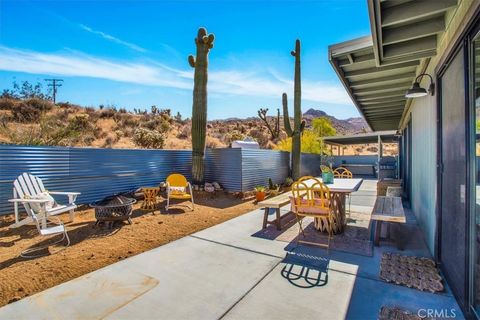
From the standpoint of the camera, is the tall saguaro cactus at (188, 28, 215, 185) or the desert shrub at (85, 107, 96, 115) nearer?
the tall saguaro cactus at (188, 28, 215, 185)

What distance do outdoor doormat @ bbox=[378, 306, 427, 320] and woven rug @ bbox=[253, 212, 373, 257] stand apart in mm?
1255

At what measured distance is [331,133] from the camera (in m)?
25.8

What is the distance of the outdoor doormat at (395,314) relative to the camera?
6.67ft

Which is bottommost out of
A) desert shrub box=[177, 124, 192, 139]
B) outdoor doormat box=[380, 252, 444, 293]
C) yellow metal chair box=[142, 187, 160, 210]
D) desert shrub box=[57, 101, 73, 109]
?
outdoor doormat box=[380, 252, 444, 293]

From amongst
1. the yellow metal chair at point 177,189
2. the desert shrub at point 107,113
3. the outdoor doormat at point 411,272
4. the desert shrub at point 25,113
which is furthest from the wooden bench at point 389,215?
the desert shrub at point 107,113

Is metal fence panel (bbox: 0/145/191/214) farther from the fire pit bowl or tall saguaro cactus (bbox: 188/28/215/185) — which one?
the fire pit bowl

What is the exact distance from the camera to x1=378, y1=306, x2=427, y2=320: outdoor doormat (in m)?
2.03

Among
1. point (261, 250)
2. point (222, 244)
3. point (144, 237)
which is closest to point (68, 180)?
point (144, 237)

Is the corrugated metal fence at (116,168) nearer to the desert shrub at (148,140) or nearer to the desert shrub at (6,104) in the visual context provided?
the desert shrub at (148,140)

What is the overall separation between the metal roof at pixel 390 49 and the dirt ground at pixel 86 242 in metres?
3.77

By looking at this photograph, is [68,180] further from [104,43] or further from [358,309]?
[104,43]

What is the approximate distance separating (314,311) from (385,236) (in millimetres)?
2530

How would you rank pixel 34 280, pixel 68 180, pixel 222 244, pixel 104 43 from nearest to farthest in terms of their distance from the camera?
pixel 34 280 < pixel 222 244 < pixel 68 180 < pixel 104 43

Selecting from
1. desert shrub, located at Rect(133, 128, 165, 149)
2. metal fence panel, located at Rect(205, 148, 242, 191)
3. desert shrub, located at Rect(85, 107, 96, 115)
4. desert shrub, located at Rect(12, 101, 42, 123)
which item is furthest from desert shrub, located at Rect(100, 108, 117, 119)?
metal fence panel, located at Rect(205, 148, 242, 191)
